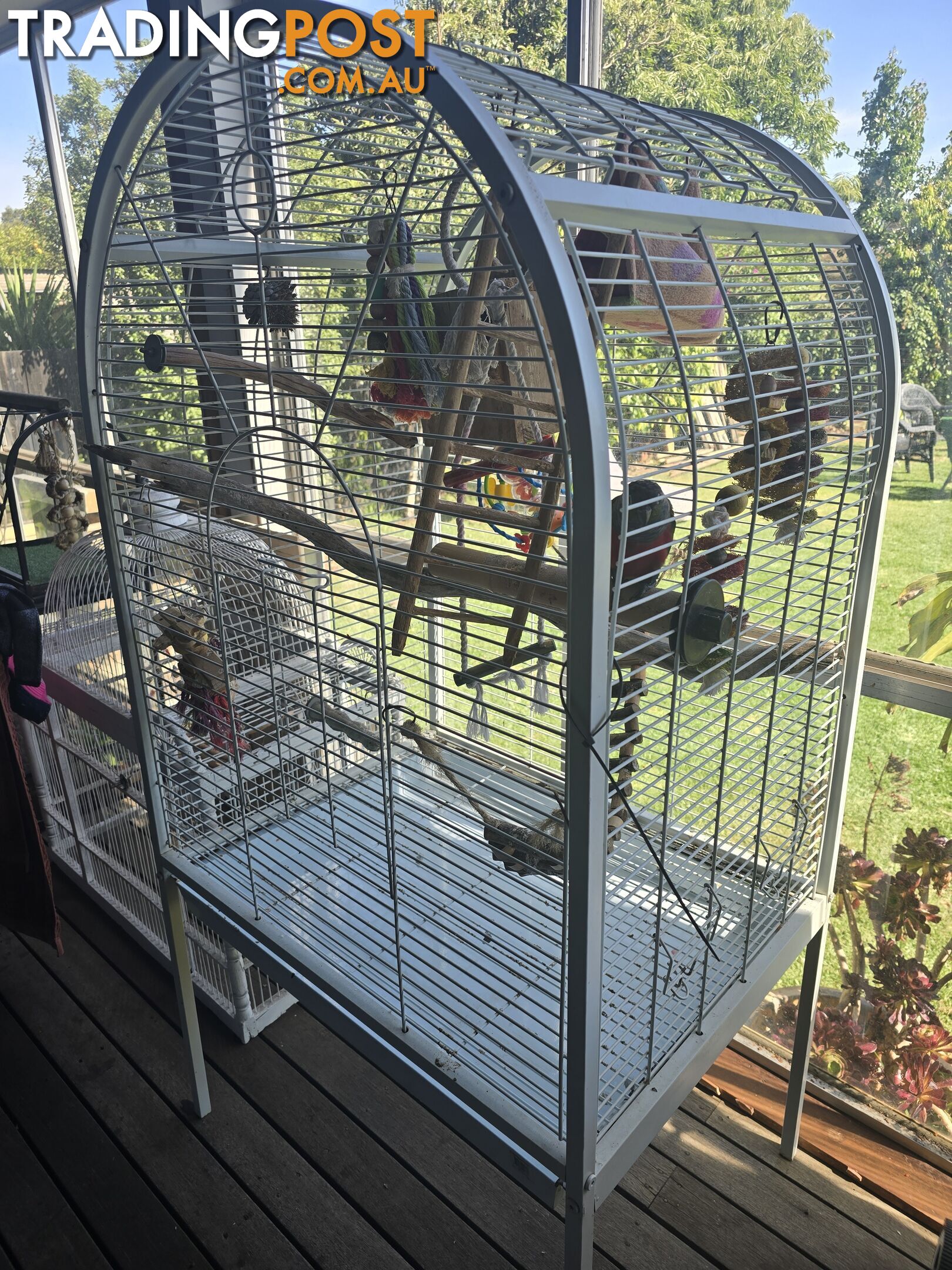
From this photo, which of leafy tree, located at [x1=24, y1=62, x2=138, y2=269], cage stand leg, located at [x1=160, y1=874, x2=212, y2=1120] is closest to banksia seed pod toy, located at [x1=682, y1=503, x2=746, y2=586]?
cage stand leg, located at [x1=160, y1=874, x2=212, y2=1120]

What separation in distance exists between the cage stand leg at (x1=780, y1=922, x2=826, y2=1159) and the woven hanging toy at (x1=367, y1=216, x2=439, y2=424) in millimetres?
919

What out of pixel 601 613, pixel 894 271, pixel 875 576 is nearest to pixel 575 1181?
pixel 601 613

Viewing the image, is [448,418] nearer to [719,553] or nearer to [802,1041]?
[719,553]

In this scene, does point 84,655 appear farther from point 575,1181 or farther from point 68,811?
point 575,1181

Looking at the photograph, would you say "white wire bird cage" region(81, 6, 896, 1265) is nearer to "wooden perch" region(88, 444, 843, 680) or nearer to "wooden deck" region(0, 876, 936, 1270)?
"wooden perch" region(88, 444, 843, 680)

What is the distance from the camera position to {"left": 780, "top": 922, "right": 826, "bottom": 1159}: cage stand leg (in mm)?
1275

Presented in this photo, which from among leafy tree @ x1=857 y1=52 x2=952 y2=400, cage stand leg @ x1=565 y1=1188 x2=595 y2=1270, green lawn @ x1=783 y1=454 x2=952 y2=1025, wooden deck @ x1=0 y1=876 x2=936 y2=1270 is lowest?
wooden deck @ x1=0 y1=876 x2=936 y2=1270

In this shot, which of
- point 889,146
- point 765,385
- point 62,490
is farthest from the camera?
point 62,490

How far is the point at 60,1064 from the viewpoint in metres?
1.66

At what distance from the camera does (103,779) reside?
189 cm

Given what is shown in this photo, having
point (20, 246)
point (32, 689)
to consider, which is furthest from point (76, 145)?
point (32, 689)

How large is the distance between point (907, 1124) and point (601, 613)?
137 centimetres

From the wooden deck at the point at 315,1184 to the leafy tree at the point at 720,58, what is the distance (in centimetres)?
157

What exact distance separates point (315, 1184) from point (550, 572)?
3.72 ft
